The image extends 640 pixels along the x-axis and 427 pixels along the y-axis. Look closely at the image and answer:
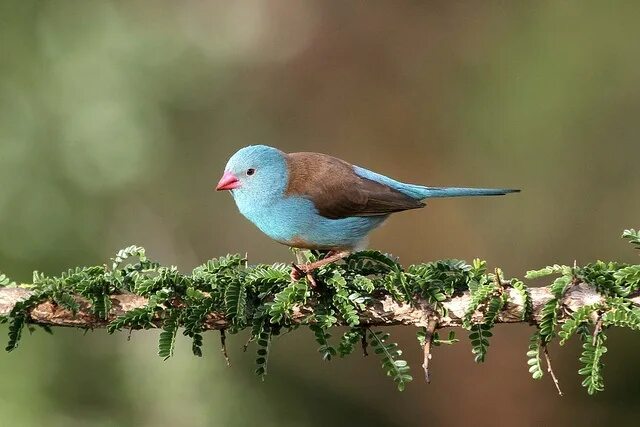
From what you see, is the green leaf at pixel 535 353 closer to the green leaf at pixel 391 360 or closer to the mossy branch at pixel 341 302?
the mossy branch at pixel 341 302

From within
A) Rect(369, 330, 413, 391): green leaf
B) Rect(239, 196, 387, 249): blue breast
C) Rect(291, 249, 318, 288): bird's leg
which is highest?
Rect(239, 196, 387, 249): blue breast

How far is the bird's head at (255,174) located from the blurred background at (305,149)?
227 centimetres

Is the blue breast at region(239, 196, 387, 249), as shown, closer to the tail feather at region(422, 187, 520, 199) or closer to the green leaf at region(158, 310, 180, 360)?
the tail feather at region(422, 187, 520, 199)

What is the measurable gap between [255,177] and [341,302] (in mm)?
1390

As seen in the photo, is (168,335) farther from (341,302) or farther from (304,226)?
(304,226)

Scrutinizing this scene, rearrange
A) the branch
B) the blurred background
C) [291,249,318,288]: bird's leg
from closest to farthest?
the branch < [291,249,318,288]: bird's leg < the blurred background

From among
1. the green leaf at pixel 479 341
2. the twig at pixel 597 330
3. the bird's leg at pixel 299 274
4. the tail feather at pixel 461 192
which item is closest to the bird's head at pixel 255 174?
the tail feather at pixel 461 192

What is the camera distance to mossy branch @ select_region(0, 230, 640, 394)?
3.42 meters

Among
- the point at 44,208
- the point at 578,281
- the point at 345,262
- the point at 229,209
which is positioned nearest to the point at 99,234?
the point at 44,208

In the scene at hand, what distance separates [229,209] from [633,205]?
369cm

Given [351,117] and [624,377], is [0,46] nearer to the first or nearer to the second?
[351,117]

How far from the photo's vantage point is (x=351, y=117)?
31.2ft

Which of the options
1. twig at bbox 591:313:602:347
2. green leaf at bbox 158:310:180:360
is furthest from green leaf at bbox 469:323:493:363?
green leaf at bbox 158:310:180:360

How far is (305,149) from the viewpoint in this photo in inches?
369
